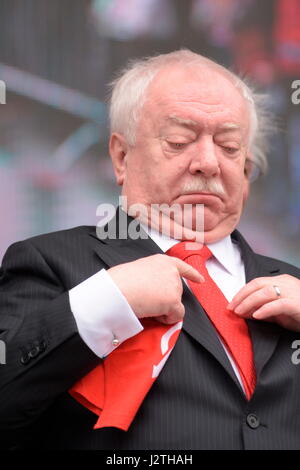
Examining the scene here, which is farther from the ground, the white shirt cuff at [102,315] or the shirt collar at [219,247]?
the shirt collar at [219,247]

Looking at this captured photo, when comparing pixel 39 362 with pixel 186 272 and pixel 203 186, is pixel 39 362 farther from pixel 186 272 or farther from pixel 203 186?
pixel 203 186

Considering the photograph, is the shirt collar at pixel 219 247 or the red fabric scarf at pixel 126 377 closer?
the red fabric scarf at pixel 126 377

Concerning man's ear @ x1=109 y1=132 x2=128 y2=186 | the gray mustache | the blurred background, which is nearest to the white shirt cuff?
the gray mustache

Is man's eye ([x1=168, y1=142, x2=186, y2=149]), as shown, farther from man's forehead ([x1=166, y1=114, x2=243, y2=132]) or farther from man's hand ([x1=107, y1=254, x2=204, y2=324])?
man's hand ([x1=107, y1=254, x2=204, y2=324])

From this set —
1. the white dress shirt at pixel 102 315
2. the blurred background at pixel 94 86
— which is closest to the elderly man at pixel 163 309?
the white dress shirt at pixel 102 315

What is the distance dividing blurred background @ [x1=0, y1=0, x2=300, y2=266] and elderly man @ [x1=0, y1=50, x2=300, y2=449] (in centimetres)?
46

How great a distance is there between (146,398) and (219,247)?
0.45m

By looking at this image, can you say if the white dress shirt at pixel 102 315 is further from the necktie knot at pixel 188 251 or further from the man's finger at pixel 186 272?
the necktie knot at pixel 188 251

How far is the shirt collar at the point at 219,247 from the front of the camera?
4.95 feet

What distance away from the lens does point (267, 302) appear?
52.8 inches

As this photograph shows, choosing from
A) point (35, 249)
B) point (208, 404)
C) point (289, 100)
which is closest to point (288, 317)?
point (208, 404)

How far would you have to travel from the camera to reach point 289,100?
7.38 feet

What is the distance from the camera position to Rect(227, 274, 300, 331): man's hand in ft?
4.36

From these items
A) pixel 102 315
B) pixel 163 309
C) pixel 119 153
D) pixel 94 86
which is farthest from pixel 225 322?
pixel 94 86
